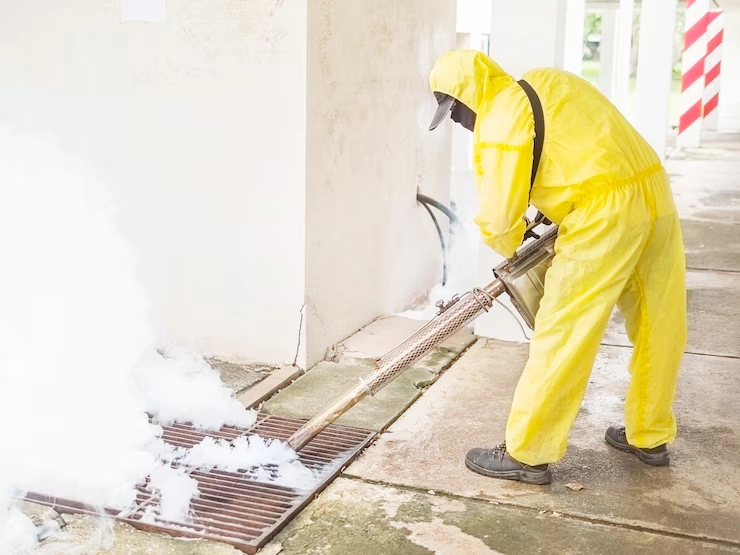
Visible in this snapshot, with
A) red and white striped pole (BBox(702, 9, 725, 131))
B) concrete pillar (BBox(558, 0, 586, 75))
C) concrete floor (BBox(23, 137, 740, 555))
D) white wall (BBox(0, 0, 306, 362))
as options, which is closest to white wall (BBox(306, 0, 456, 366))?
white wall (BBox(0, 0, 306, 362))

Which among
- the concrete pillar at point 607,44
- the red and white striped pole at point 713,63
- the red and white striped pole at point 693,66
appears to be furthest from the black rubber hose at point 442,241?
the concrete pillar at point 607,44

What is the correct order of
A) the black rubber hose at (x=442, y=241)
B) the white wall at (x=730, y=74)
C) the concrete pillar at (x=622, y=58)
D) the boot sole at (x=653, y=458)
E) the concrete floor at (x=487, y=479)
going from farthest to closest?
1. the white wall at (x=730, y=74)
2. the concrete pillar at (x=622, y=58)
3. the black rubber hose at (x=442, y=241)
4. the boot sole at (x=653, y=458)
5. the concrete floor at (x=487, y=479)

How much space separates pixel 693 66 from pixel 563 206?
13463mm

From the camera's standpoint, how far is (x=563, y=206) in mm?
3014

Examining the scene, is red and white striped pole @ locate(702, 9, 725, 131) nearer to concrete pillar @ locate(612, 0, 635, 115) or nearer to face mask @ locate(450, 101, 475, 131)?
concrete pillar @ locate(612, 0, 635, 115)

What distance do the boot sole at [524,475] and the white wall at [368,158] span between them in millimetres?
1401

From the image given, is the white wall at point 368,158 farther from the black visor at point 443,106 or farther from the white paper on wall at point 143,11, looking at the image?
the black visor at point 443,106

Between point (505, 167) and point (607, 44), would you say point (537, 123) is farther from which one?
point (607, 44)

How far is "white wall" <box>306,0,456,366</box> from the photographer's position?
432cm

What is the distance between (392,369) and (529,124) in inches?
38.3

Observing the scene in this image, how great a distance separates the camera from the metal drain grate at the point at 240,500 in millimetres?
2863

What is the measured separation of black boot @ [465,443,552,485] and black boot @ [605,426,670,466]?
411 millimetres

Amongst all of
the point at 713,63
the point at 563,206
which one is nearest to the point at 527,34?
the point at 563,206

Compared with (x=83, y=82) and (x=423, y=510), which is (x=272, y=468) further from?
(x=83, y=82)
